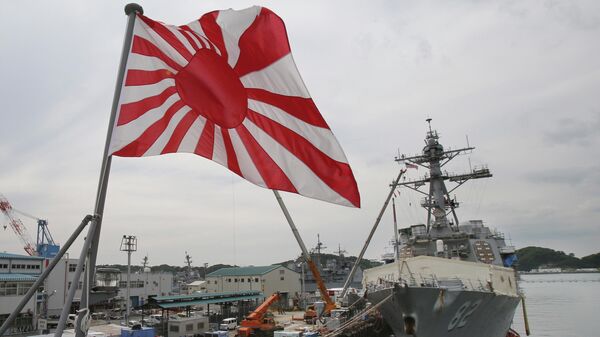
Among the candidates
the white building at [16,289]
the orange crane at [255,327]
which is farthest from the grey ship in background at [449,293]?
the white building at [16,289]

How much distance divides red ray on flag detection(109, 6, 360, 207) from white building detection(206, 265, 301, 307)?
6442 centimetres

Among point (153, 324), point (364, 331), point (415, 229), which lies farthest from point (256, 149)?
point (153, 324)

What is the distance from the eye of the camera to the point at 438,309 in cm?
1766

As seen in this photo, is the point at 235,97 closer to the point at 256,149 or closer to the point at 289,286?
the point at 256,149

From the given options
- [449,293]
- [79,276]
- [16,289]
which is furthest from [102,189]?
[16,289]

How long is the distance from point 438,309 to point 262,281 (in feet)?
179

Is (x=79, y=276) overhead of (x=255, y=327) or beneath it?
overhead

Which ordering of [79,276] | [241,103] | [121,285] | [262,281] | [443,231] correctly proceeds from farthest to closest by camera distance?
[262,281] → [121,285] → [443,231] → [241,103] → [79,276]

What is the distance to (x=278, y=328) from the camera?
34906mm

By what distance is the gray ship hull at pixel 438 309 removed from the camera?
17484 millimetres

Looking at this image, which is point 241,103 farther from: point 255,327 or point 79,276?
point 255,327

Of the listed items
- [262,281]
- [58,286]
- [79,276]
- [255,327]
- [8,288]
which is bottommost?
[255,327]

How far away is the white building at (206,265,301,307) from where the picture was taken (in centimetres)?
6925

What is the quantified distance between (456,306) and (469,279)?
2230 millimetres
